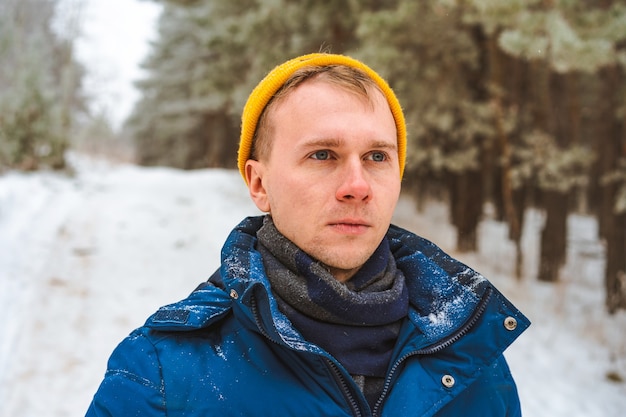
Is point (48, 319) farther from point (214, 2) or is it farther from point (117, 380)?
point (214, 2)

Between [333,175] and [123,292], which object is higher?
[333,175]

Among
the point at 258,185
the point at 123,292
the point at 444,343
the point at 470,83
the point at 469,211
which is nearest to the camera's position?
the point at 444,343

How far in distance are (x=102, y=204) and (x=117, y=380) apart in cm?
1117

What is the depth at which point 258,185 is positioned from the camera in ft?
6.20

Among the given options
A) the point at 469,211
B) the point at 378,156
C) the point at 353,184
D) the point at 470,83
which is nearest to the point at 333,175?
the point at 353,184

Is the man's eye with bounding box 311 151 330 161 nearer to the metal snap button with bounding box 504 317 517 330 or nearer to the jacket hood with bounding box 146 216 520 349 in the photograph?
the jacket hood with bounding box 146 216 520 349

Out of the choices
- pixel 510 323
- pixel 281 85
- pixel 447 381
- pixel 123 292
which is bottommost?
pixel 123 292

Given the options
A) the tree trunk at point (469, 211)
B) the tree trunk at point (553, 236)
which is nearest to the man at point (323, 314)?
the tree trunk at point (553, 236)

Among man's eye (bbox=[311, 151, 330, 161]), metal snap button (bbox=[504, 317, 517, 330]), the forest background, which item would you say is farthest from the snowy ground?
metal snap button (bbox=[504, 317, 517, 330])

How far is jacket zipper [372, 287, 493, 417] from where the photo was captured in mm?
1496

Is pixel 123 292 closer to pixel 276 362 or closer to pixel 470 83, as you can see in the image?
pixel 276 362

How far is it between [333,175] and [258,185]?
40cm

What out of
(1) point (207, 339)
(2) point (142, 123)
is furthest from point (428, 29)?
(2) point (142, 123)

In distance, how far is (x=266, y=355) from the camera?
1496 millimetres
